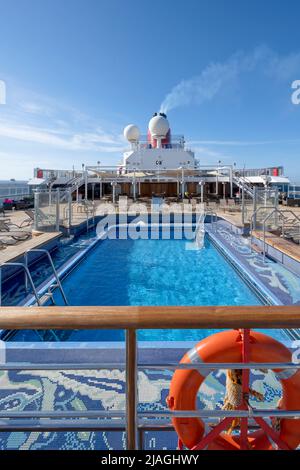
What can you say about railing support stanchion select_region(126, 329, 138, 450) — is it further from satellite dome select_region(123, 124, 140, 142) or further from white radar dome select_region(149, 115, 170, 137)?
satellite dome select_region(123, 124, 140, 142)

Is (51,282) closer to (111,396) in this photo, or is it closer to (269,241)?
(111,396)

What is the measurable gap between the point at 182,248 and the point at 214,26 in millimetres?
5401

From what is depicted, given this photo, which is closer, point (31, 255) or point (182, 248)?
point (31, 255)

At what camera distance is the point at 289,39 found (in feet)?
25.2

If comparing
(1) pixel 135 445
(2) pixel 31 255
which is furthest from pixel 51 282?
(1) pixel 135 445

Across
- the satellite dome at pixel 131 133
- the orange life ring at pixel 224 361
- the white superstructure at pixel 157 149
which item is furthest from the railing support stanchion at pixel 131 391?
the satellite dome at pixel 131 133

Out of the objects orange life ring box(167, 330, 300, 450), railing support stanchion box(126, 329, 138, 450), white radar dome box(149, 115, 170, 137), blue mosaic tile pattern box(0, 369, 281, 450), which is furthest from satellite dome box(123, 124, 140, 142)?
railing support stanchion box(126, 329, 138, 450)

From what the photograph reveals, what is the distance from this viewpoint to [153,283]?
5461mm

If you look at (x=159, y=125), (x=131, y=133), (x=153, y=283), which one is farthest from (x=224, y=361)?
(x=131, y=133)

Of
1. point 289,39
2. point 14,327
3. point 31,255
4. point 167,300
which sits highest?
point 289,39

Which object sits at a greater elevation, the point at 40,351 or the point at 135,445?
the point at 135,445

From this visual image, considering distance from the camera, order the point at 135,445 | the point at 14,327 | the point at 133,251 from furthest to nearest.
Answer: the point at 133,251 < the point at 135,445 < the point at 14,327

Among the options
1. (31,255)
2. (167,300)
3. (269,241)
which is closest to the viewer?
(167,300)

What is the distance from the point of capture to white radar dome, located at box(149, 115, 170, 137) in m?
24.7
